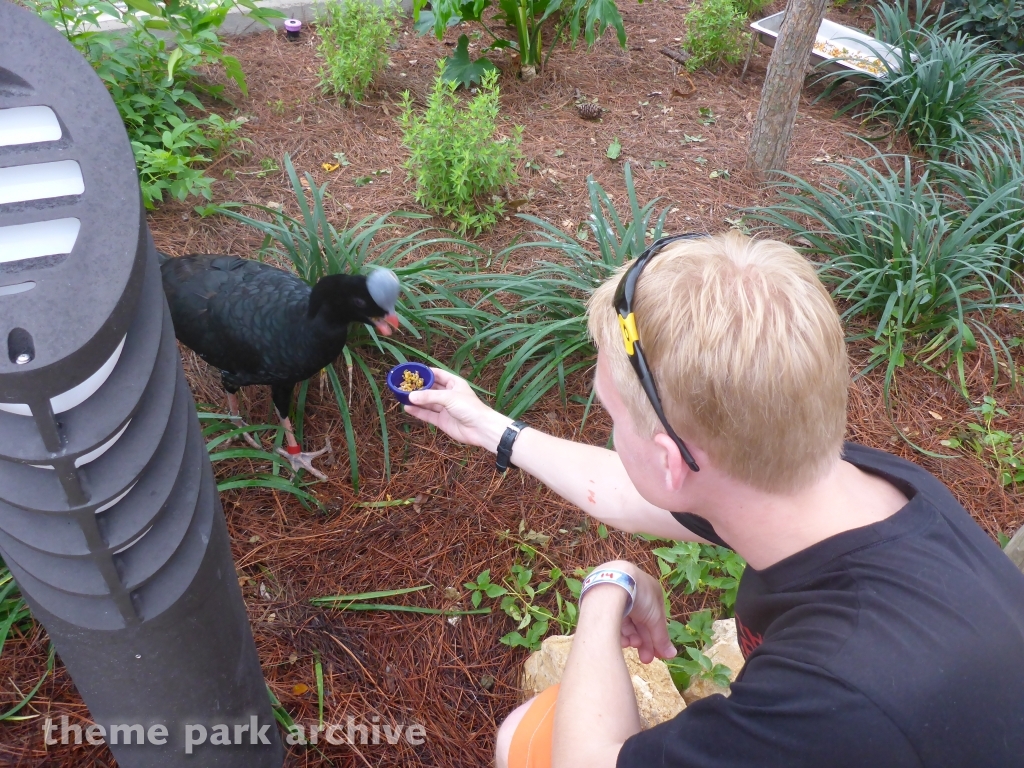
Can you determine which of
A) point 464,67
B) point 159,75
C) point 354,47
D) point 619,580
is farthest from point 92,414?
point 464,67

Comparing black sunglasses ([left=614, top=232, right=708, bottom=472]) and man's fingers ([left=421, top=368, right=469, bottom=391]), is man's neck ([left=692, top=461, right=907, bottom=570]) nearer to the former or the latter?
black sunglasses ([left=614, top=232, right=708, bottom=472])

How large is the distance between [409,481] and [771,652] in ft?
6.49

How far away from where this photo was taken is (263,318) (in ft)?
9.03

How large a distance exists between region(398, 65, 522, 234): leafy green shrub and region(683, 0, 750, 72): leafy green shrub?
244 centimetres

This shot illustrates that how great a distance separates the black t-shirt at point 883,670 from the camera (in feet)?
3.22

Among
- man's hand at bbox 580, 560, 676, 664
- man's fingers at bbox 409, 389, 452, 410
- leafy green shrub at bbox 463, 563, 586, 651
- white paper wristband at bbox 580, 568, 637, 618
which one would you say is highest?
white paper wristband at bbox 580, 568, 637, 618

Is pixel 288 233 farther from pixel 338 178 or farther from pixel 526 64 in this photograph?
pixel 526 64

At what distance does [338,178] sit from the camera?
13.4ft

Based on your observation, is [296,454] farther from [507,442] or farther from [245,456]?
[507,442]

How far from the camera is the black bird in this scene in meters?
2.68

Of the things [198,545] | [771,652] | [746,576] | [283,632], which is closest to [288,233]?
[283,632]

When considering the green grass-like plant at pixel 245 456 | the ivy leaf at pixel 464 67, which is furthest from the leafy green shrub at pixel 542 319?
the ivy leaf at pixel 464 67

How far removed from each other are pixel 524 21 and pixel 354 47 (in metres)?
1.19

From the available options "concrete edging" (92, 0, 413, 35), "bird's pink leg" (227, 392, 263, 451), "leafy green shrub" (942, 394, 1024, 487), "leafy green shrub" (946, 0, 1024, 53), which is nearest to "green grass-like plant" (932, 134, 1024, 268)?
"leafy green shrub" (942, 394, 1024, 487)
